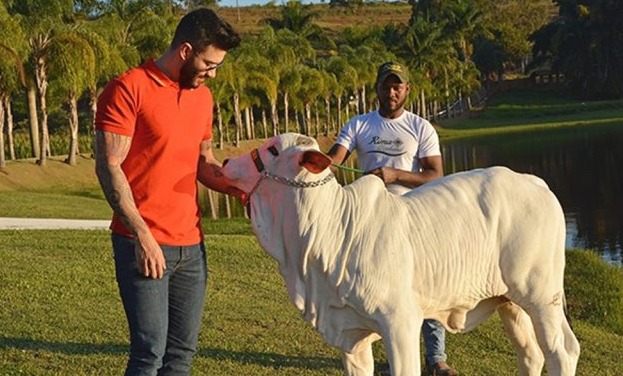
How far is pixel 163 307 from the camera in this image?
16.7 feet

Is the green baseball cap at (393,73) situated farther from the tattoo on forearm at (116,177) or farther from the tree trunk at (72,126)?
the tree trunk at (72,126)

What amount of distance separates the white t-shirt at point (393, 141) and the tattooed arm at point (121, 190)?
276cm

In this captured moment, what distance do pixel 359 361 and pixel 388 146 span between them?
2286 millimetres

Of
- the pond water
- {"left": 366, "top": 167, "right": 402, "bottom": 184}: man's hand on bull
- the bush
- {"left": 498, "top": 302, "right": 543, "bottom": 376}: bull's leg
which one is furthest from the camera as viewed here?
the pond water

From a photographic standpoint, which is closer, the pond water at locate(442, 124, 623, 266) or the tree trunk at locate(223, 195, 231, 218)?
the pond water at locate(442, 124, 623, 266)

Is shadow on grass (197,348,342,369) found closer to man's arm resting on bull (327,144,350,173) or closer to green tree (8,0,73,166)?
man's arm resting on bull (327,144,350,173)

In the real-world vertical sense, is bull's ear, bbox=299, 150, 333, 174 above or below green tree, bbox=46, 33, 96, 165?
below

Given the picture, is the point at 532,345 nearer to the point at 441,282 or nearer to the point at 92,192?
the point at 441,282

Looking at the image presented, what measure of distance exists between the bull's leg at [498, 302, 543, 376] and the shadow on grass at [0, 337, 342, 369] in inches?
90.7

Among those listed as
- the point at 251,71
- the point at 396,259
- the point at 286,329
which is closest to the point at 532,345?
the point at 396,259

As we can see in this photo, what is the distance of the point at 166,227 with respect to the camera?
5113 mm

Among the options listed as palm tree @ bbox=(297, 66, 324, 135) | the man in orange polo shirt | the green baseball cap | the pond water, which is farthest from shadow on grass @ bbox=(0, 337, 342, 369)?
palm tree @ bbox=(297, 66, 324, 135)

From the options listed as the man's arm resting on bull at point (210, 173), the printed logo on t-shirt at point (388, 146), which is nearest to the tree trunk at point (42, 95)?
the printed logo on t-shirt at point (388, 146)

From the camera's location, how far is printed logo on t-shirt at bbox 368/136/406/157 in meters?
7.19
